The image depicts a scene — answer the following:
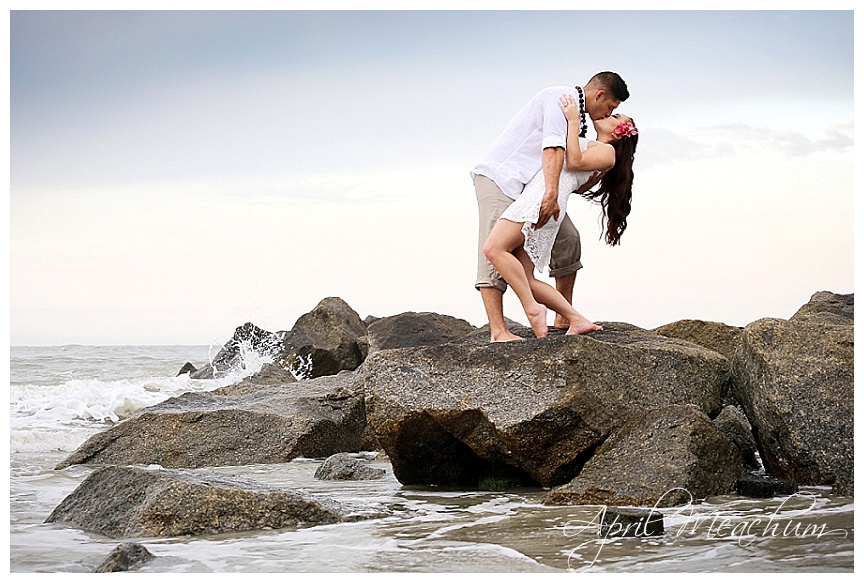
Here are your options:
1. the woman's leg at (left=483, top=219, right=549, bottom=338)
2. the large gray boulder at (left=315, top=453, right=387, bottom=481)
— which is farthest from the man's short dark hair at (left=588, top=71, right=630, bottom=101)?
the large gray boulder at (left=315, top=453, right=387, bottom=481)

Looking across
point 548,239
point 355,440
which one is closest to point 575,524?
point 548,239

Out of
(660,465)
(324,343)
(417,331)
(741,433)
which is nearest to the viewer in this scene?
(660,465)

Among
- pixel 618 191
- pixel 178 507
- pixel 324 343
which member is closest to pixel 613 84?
pixel 618 191

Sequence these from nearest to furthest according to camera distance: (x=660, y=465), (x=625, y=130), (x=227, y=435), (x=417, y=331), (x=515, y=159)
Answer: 1. (x=660, y=465)
2. (x=515, y=159)
3. (x=625, y=130)
4. (x=227, y=435)
5. (x=417, y=331)

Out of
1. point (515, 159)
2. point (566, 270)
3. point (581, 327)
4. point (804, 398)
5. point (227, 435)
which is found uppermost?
point (515, 159)

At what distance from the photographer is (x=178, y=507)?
396 centimetres

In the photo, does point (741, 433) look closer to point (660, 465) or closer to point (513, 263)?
point (660, 465)

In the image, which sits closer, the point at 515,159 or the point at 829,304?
the point at 515,159

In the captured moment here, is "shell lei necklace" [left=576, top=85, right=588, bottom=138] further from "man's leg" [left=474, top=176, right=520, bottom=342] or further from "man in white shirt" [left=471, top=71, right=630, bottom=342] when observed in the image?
"man's leg" [left=474, top=176, right=520, bottom=342]

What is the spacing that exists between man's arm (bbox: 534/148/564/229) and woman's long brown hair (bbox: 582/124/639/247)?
60 centimetres

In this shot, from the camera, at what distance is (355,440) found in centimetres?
712

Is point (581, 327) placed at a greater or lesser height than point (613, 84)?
lesser

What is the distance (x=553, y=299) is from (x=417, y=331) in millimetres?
3251

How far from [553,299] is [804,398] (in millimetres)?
1556
